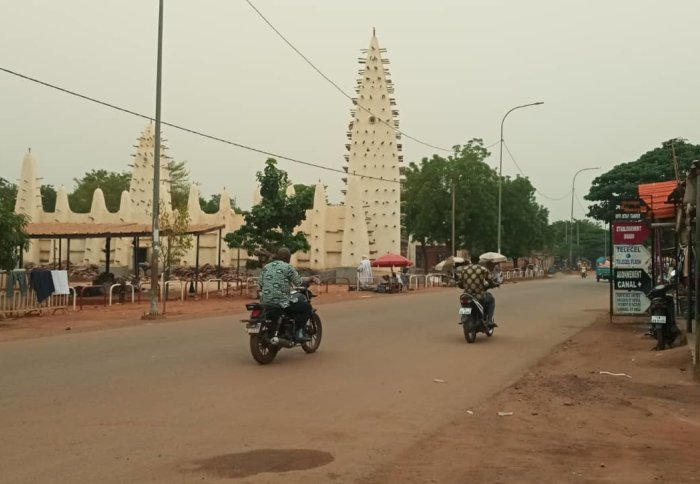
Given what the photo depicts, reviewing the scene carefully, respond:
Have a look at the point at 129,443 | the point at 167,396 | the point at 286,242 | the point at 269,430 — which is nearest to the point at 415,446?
the point at 269,430

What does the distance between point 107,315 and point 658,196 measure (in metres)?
14.8

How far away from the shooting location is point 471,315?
13.6 metres

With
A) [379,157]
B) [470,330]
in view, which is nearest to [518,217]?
[379,157]

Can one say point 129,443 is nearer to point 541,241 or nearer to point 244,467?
point 244,467

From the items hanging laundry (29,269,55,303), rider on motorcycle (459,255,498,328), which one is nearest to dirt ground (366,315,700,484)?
rider on motorcycle (459,255,498,328)

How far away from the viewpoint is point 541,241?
7188cm

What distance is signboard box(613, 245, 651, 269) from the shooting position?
16297mm

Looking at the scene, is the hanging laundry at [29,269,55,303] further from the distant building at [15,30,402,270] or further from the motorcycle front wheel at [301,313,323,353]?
the distant building at [15,30,402,270]

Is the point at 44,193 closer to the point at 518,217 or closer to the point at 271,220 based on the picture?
the point at 518,217

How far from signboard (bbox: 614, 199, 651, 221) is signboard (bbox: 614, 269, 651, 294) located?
1.20 metres

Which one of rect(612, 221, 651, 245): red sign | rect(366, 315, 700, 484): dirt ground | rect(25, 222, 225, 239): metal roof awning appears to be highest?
rect(25, 222, 225, 239): metal roof awning

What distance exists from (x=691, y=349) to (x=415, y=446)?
22.7ft

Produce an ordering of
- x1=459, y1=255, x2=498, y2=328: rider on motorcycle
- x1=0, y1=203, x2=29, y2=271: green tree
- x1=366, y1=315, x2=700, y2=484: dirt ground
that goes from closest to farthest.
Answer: x1=366, y1=315, x2=700, y2=484: dirt ground < x1=459, y1=255, x2=498, y2=328: rider on motorcycle < x1=0, y1=203, x2=29, y2=271: green tree

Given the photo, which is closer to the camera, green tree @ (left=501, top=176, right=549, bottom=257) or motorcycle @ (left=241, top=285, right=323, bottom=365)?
motorcycle @ (left=241, top=285, right=323, bottom=365)
